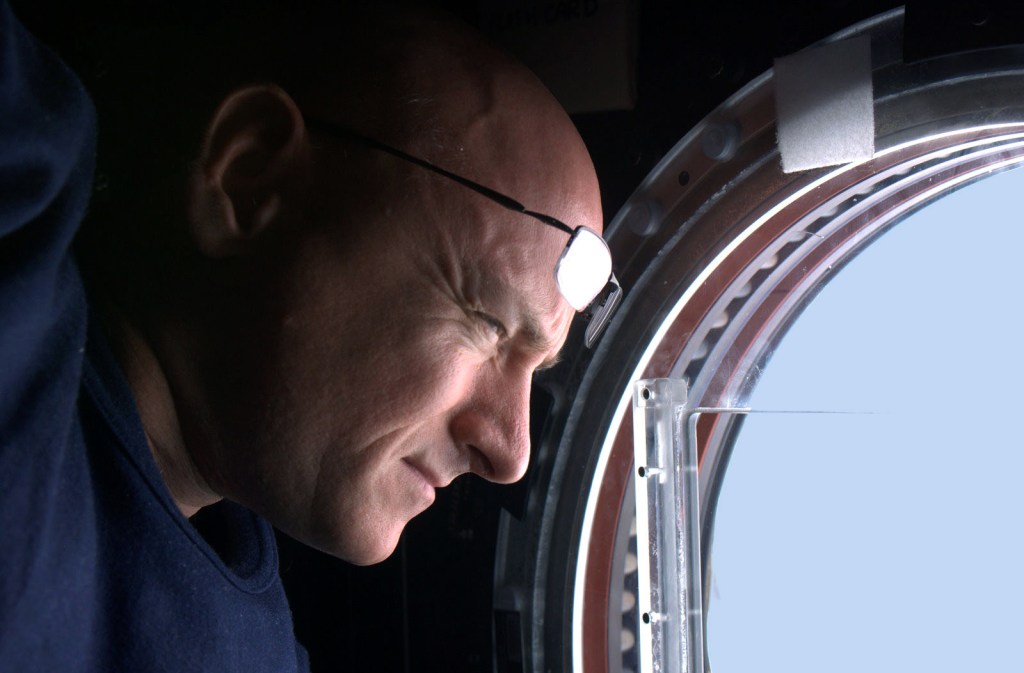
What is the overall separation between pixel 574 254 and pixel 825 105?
1.16 ft

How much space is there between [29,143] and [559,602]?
40.7 inches

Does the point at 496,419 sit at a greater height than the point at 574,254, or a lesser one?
lesser

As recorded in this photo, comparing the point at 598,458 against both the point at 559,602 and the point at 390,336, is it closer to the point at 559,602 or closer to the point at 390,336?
the point at 559,602

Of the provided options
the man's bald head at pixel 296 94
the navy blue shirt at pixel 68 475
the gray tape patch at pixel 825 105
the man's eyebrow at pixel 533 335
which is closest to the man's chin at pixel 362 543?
the navy blue shirt at pixel 68 475

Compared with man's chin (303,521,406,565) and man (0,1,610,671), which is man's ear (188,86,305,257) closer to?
man (0,1,610,671)

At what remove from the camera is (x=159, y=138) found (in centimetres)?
117

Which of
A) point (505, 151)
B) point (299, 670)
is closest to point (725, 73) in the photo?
point (505, 151)

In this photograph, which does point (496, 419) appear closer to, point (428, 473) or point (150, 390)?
point (428, 473)

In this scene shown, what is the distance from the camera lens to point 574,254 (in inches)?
47.8

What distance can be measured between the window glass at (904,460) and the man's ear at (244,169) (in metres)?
0.72

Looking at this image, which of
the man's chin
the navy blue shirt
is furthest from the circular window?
the navy blue shirt

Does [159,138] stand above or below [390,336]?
above

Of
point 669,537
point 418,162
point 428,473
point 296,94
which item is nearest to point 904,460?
point 669,537

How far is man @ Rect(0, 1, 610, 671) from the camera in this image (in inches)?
44.4
